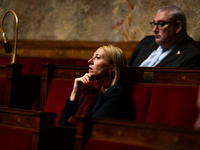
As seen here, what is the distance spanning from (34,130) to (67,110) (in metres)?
0.22

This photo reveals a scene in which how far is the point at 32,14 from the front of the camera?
182 cm

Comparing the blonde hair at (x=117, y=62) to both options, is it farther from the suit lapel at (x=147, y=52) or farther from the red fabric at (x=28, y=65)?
the red fabric at (x=28, y=65)

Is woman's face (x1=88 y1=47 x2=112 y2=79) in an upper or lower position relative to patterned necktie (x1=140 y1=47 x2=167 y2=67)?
lower

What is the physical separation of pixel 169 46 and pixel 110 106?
21.2 inches

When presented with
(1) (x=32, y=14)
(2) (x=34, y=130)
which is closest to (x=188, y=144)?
(2) (x=34, y=130)

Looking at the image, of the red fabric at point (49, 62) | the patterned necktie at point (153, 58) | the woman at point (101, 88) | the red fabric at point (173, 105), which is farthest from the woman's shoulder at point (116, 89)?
the red fabric at point (49, 62)

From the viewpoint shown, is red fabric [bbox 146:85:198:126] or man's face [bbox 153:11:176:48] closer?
red fabric [bbox 146:85:198:126]

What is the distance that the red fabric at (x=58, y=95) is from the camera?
3.51 ft

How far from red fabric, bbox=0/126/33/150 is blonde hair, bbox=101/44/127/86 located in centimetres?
32

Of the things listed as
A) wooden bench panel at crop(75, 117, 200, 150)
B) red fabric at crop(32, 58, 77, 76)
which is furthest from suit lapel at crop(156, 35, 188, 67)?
wooden bench panel at crop(75, 117, 200, 150)

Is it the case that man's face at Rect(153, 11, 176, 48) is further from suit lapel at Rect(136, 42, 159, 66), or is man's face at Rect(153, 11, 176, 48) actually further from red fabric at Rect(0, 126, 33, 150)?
red fabric at Rect(0, 126, 33, 150)

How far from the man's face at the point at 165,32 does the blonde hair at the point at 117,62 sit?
15.4 inches

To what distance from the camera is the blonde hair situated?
900mm

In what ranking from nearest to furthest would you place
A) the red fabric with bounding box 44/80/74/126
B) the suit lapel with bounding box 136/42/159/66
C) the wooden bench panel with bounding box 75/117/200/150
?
the wooden bench panel with bounding box 75/117/200/150 < the red fabric with bounding box 44/80/74/126 < the suit lapel with bounding box 136/42/159/66
